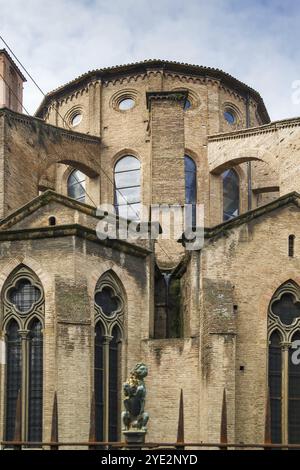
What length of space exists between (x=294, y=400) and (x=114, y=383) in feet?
15.1

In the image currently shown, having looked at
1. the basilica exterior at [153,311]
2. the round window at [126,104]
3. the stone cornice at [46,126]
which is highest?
the round window at [126,104]

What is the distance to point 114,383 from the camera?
27.3 meters

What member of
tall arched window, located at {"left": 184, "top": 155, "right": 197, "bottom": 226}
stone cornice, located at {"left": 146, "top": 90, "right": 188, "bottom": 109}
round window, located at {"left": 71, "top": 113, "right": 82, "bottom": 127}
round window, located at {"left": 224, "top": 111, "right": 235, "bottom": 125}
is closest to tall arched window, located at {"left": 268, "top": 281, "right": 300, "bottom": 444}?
stone cornice, located at {"left": 146, "top": 90, "right": 188, "bottom": 109}

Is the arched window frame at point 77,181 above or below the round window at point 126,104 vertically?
below

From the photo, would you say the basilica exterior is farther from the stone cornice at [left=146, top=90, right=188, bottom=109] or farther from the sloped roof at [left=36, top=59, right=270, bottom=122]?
the sloped roof at [left=36, top=59, right=270, bottom=122]

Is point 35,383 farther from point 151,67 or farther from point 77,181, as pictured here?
point 151,67

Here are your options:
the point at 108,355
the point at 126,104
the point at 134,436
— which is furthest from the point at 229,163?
the point at 134,436

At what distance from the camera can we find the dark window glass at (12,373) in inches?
1039

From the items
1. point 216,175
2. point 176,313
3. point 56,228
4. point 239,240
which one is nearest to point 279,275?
point 239,240

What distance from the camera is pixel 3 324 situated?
88.4 feet

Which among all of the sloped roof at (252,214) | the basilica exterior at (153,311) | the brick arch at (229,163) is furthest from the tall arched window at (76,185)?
the sloped roof at (252,214)

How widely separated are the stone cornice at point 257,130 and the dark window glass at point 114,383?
9.67 meters

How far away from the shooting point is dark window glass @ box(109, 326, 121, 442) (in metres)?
26.9

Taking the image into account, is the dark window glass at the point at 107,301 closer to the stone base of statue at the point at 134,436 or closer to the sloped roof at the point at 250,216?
the sloped roof at the point at 250,216
